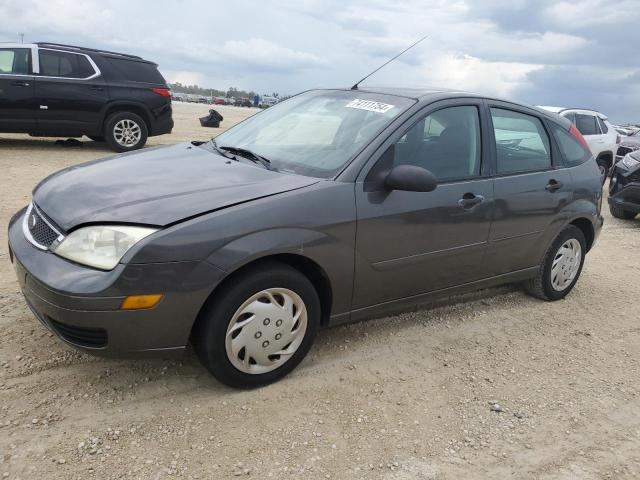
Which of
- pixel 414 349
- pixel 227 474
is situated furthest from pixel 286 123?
pixel 227 474

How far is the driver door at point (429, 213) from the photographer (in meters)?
3.18

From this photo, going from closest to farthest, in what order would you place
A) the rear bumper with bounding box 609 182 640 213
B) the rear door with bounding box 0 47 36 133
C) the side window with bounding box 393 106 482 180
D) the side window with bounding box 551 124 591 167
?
1. the side window with bounding box 393 106 482 180
2. the side window with bounding box 551 124 591 167
3. the rear bumper with bounding box 609 182 640 213
4. the rear door with bounding box 0 47 36 133

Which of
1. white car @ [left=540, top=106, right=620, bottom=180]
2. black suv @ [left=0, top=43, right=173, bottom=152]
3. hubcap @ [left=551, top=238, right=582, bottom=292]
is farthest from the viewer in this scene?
white car @ [left=540, top=106, right=620, bottom=180]

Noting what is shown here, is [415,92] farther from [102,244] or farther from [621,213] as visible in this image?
[621,213]

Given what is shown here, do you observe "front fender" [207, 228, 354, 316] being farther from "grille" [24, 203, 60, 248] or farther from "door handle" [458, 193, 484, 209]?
"door handle" [458, 193, 484, 209]

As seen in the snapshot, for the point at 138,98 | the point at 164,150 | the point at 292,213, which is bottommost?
the point at 292,213

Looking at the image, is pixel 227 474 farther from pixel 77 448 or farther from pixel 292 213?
pixel 292 213

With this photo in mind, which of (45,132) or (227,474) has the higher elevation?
(45,132)

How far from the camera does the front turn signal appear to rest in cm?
247

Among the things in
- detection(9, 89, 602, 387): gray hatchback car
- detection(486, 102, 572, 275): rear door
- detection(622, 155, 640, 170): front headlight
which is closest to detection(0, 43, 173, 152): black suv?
detection(9, 89, 602, 387): gray hatchback car

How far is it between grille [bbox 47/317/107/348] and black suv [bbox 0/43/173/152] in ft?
26.1

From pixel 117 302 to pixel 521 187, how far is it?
114 inches

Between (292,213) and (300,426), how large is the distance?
1.08m

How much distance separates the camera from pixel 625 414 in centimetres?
312
